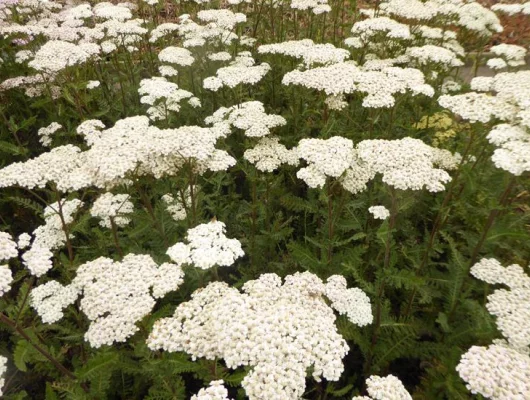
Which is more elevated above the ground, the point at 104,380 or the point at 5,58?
the point at 5,58

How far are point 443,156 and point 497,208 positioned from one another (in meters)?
1.10

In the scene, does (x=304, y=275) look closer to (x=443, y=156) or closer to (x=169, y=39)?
(x=443, y=156)

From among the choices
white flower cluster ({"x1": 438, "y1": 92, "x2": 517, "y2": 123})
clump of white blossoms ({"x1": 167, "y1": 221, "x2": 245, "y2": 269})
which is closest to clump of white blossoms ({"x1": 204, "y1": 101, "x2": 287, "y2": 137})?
clump of white blossoms ({"x1": 167, "y1": 221, "x2": 245, "y2": 269})

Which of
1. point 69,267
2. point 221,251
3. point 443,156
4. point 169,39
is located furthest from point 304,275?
point 169,39

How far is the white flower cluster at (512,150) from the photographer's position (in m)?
2.93

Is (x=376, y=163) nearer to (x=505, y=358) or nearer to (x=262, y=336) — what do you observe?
(x=505, y=358)

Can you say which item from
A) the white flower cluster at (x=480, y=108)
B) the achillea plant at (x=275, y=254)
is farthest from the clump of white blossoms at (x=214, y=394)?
the white flower cluster at (x=480, y=108)

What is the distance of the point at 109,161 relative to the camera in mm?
3062

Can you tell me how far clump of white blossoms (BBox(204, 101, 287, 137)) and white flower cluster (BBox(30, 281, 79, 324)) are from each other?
2155mm

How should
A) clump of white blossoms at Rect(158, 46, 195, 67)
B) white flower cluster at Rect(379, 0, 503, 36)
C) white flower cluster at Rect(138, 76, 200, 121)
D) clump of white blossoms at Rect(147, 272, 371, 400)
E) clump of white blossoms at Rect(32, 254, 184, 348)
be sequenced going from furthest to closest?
1. white flower cluster at Rect(379, 0, 503, 36)
2. clump of white blossoms at Rect(158, 46, 195, 67)
3. white flower cluster at Rect(138, 76, 200, 121)
4. clump of white blossoms at Rect(32, 254, 184, 348)
5. clump of white blossoms at Rect(147, 272, 371, 400)

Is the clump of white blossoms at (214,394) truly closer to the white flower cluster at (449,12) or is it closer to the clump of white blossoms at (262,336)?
the clump of white blossoms at (262,336)

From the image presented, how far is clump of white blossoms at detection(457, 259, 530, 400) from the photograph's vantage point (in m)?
2.04

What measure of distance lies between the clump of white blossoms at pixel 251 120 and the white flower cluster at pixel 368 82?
20.4 inches

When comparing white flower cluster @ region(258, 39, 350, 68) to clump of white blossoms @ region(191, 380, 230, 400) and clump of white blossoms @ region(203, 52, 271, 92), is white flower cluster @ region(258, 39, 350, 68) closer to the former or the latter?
clump of white blossoms @ region(203, 52, 271, 92)
